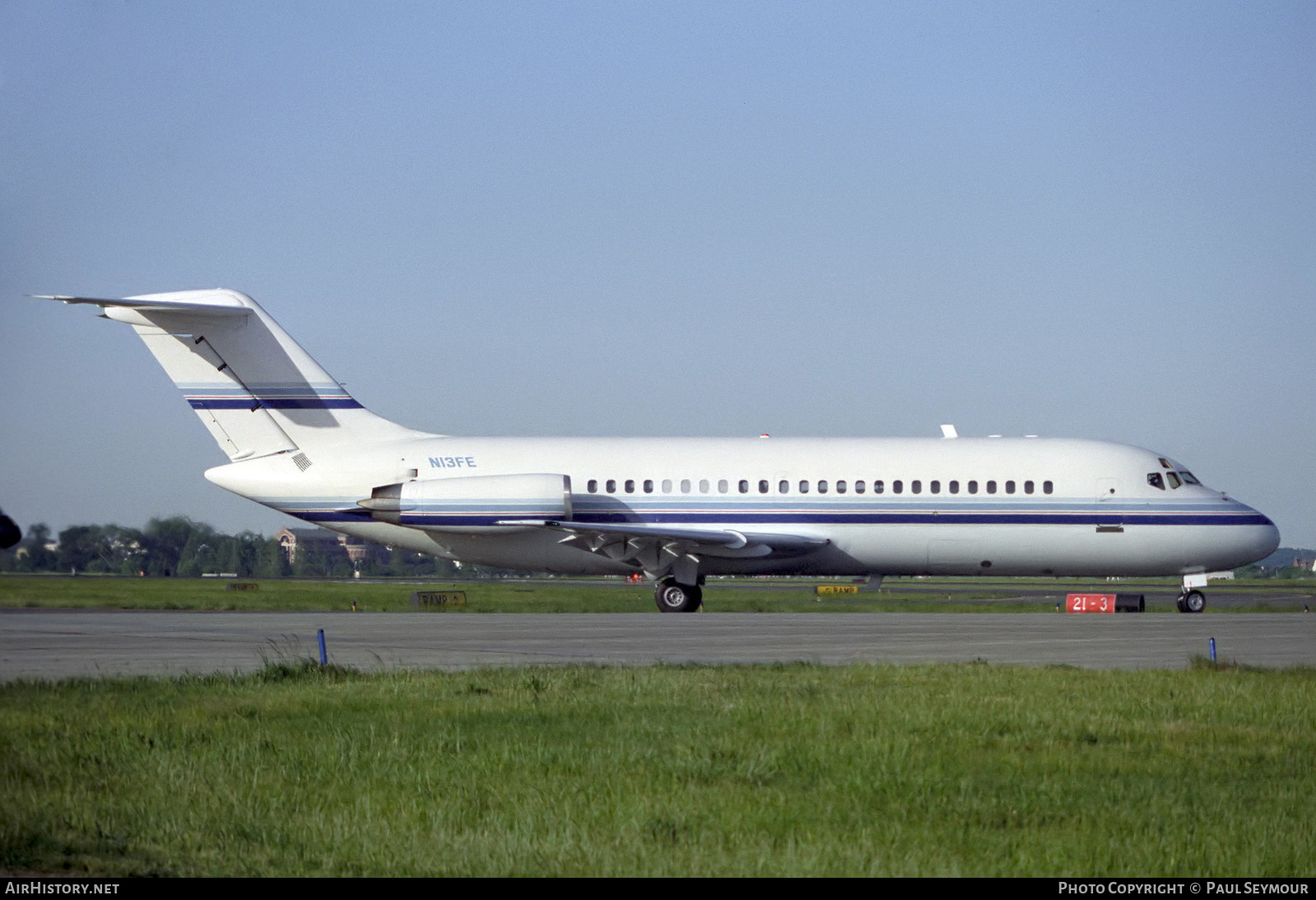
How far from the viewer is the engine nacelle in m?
32.3

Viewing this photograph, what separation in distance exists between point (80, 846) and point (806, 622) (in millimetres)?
20207

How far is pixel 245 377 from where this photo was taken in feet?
109

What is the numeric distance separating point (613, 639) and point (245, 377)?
15112 millimetres

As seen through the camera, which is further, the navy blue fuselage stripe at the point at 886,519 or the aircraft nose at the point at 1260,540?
the aircraft nose at the point at 1260,540

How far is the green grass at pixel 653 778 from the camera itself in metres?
7.41

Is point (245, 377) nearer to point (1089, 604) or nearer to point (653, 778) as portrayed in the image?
point (1089, 604)

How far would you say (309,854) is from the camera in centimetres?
753

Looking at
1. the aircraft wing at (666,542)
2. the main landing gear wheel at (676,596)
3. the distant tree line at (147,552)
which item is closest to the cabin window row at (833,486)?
the aircraft wing at (666,542)

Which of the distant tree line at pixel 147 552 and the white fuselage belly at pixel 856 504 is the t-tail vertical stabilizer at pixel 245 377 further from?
the distant tree line at pixel 147 552

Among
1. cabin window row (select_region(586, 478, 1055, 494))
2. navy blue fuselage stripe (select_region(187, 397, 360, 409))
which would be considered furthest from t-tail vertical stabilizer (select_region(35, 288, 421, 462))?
cabin window row (select_region(586, 478, 1055, 494))

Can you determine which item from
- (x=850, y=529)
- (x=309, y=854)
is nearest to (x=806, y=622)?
(x=850, y=529)

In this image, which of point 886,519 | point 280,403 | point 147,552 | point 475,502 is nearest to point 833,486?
point 886,519

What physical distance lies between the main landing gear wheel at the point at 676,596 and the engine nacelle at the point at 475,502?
3.13 m

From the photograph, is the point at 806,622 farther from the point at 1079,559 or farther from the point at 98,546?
the point at 98,546
